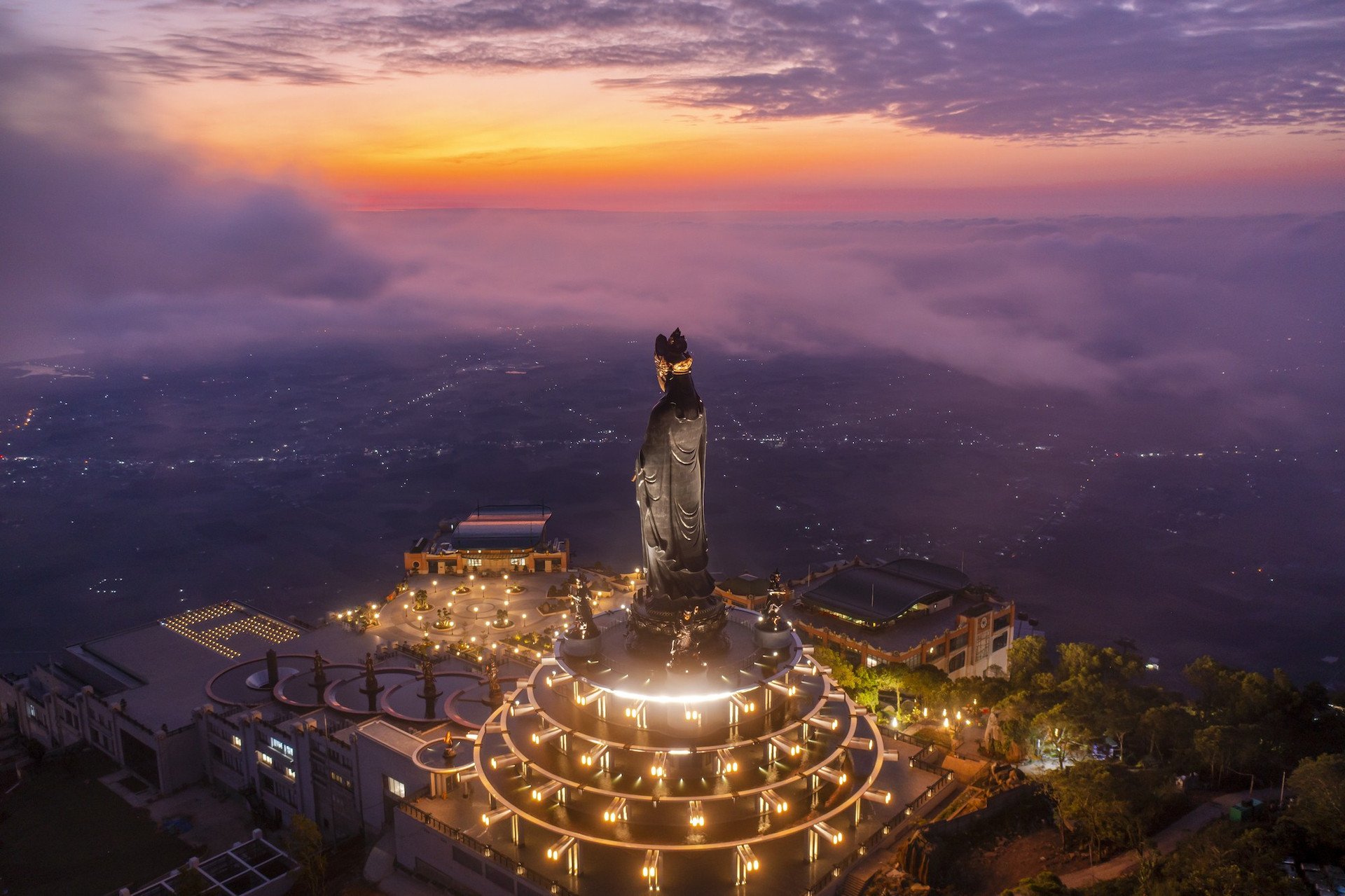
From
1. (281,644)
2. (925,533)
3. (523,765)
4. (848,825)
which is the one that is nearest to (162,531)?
(281,644)

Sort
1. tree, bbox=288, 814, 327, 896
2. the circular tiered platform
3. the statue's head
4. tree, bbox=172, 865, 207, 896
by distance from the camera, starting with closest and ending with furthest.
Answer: the circular tiered platform < the statue's head < tree, bbox=172, 865, 207, 896 < tree, bbox=288, 814, 327, 896

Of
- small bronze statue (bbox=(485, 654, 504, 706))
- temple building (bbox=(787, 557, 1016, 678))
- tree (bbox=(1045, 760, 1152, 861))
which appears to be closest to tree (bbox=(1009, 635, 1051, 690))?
temple building (bbox=(787, 557, 1016, 678))

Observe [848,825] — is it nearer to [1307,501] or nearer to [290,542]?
[290,542]

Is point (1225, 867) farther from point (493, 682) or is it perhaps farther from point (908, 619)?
point (908, 619)

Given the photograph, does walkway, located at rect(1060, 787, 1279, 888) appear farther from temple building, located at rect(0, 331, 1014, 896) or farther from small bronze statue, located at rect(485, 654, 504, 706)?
small bronze statue, located at rect(485, 654, 504, 706)

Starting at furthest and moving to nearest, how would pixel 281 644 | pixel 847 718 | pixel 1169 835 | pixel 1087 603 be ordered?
1. pixel 1087 603
2. pixel 281 644
3. pixel 847 718
4. pixel 1169 835
